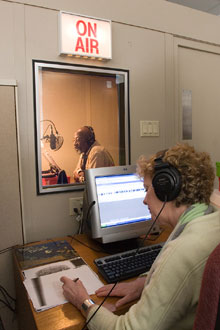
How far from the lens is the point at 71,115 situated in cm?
165

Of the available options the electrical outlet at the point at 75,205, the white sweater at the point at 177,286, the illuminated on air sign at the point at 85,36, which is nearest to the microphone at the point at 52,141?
the electrical outlet at the point at 75,205

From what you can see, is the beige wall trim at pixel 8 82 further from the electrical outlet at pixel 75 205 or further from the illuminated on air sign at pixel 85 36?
the electrical outlet at pixel 75 205

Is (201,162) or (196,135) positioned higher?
(196,135)

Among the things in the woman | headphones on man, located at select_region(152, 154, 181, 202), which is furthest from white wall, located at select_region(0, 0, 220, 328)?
headphones on man, located at select_region(152, 154, 181, 202)

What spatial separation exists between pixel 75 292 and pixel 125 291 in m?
0.19

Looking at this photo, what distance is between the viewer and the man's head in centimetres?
167

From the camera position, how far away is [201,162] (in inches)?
36.6

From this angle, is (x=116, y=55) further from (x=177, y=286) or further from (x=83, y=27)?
(x=177, y=286)

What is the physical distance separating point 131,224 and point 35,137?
732 mm

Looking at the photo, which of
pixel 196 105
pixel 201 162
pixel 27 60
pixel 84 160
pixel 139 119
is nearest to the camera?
pixel 201 162

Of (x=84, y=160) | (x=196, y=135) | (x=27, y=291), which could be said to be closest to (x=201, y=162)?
(x=27, y=291)

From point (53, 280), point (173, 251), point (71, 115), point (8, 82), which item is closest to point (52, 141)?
point (71, 115)

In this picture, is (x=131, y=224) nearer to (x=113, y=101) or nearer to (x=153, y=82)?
(x=113, y=101)

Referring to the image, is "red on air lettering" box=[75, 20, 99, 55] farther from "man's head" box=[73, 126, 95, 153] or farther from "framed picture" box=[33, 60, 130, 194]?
"man's head" box=[73, 126, 95, 153]
